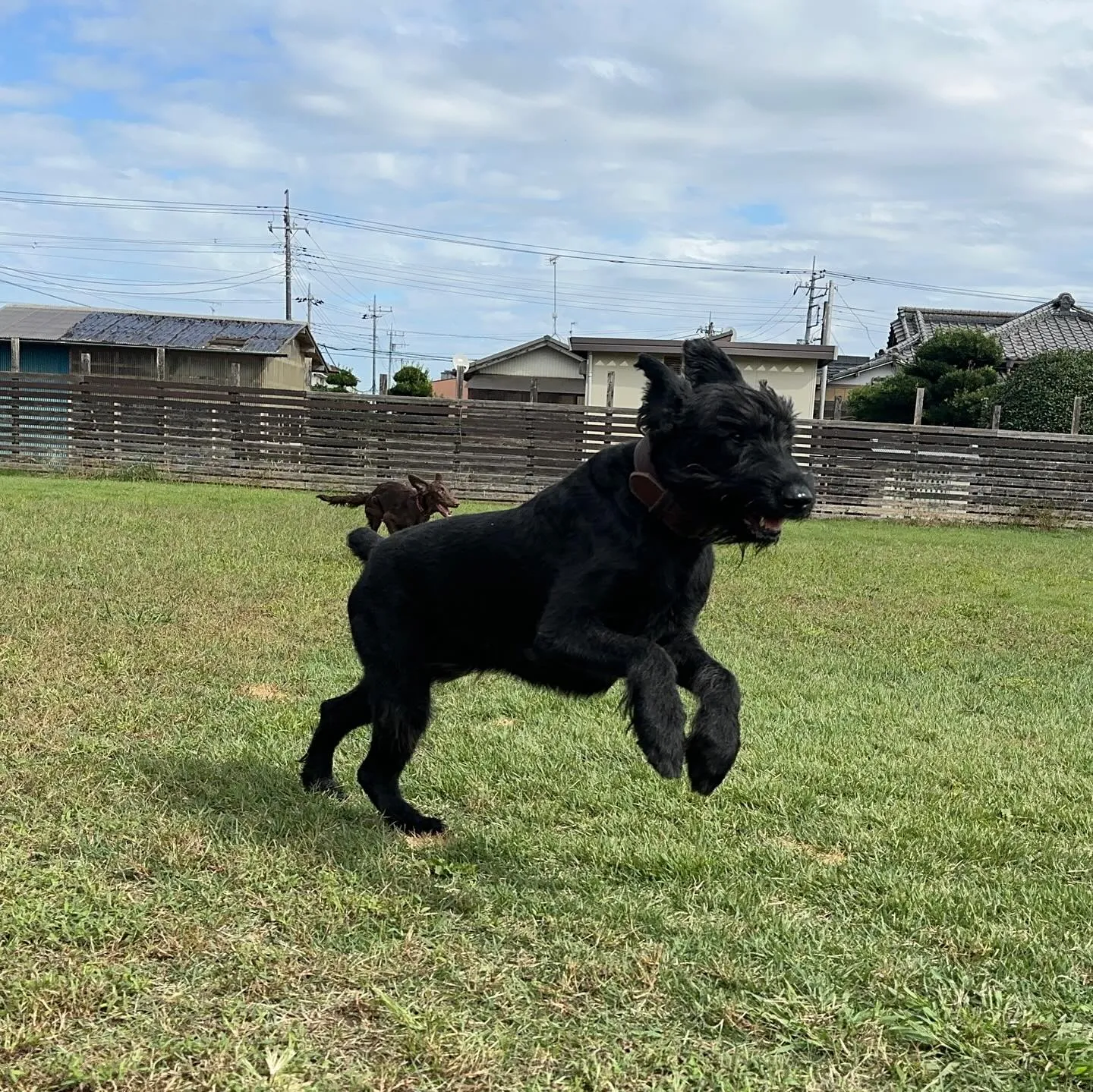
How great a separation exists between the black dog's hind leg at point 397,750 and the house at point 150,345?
93.9ft

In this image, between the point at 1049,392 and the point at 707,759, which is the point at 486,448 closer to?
the point at 1049,392

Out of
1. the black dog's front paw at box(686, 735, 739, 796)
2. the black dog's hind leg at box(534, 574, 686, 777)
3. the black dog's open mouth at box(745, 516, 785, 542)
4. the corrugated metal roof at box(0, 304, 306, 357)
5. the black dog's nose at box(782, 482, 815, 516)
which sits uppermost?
the corrugated metal roof at box(0, 304, 306, 357)

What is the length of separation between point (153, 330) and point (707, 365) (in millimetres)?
32836

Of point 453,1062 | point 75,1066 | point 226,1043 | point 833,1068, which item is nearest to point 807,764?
point 833,1068

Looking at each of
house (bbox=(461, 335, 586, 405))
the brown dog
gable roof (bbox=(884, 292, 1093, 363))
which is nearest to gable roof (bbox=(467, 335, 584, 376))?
house (bbox=(461, 335, 586, 405))

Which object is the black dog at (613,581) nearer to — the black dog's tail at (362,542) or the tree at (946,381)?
the black dog's tail at (362,542)

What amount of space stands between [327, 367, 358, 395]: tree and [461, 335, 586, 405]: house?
34.1ft

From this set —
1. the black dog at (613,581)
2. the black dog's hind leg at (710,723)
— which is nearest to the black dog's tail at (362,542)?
the black dog at (613,581)

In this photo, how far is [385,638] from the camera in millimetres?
3557

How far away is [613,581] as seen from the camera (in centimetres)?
304

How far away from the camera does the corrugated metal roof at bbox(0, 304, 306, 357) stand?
1242 inches

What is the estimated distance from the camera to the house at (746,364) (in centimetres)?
2750

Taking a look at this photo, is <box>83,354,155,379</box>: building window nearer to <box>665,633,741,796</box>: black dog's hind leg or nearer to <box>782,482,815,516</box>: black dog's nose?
<box>665,633,741,796</box>: black dog's hind leg

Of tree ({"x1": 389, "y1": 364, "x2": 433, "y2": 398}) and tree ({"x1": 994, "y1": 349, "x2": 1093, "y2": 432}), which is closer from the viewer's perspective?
tree ({"x1": 994, "y1": 349, "x2": 1093, "y2": 432})
